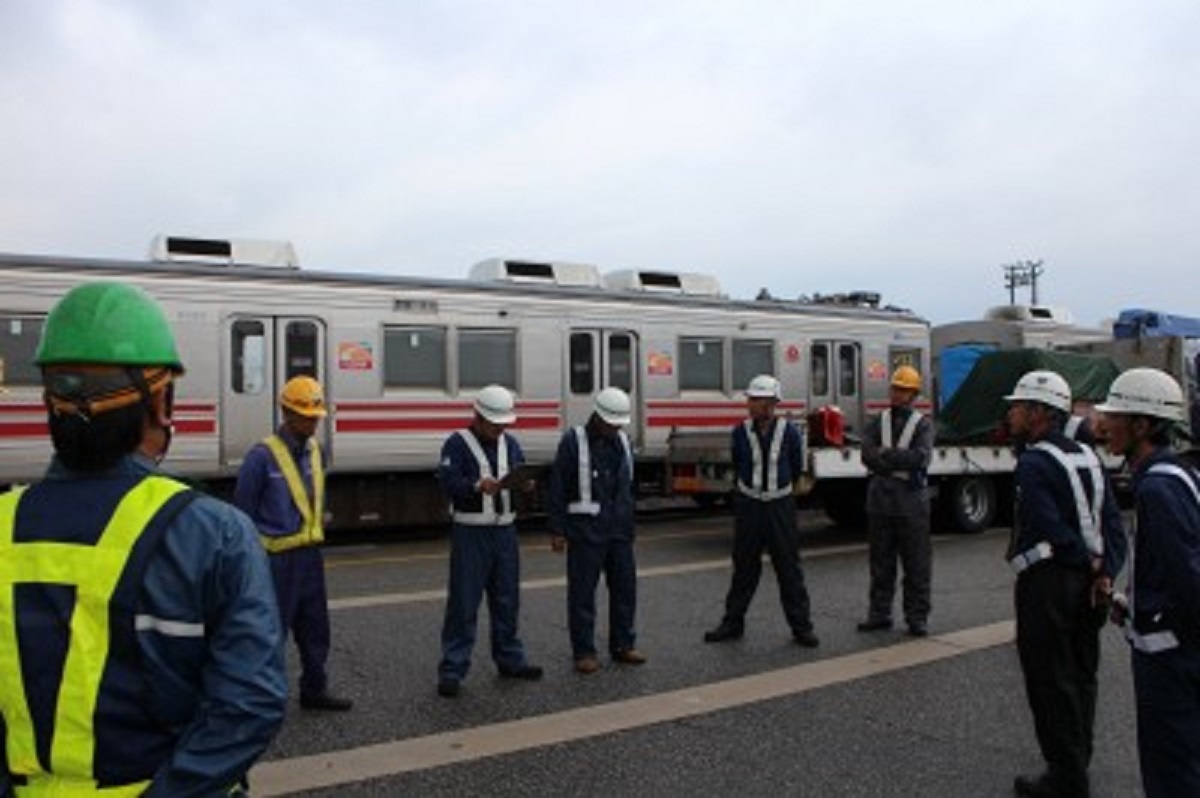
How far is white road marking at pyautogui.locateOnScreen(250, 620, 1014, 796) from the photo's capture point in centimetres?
530

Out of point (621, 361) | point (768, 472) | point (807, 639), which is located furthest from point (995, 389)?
point (807, 639)

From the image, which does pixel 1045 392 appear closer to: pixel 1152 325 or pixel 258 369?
pixel 258 369

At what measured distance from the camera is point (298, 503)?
254 inches

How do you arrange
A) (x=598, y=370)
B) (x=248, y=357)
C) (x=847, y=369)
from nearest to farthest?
1. (x=248, y=357)
2. (x=598, y=370)
3. (x=847, y=369)

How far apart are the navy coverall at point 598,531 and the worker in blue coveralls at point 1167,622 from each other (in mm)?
4026

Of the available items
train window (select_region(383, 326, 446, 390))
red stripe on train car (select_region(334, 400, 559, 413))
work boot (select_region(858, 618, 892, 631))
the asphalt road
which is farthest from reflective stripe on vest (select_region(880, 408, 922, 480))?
train window (select_region(383, 326, 446, 390))

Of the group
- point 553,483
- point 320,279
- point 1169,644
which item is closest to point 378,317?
point 320,279

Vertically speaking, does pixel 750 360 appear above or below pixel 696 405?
above

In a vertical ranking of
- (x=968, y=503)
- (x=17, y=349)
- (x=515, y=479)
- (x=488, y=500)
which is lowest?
(x=968, y=503)

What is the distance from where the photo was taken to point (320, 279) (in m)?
13.5

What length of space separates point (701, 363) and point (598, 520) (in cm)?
910

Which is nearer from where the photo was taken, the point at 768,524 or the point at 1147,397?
the point at 1147,397

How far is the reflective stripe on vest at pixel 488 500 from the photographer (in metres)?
7.05

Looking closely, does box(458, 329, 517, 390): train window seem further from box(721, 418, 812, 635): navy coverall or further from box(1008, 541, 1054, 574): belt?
box(1008, 541, 1054, 574): belt
